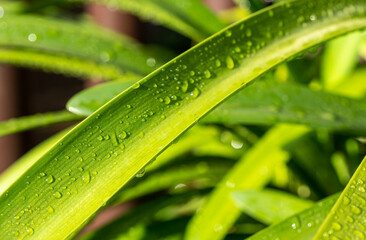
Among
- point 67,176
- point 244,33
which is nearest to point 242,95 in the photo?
point 244,33

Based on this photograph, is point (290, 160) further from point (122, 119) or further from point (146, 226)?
point (122, 119)

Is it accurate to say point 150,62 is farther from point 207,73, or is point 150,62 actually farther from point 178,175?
point 207,73

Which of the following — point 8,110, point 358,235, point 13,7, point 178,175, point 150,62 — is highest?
point 8,110

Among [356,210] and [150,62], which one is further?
[150,62]

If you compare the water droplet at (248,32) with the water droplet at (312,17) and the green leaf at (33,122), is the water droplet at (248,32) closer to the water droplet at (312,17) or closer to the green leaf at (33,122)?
the water droplet at (312,17)

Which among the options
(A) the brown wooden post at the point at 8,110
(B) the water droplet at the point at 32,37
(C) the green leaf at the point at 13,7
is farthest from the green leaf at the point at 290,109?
(A) the brown wooden post at the point at 8,110

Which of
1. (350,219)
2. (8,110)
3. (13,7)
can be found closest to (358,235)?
(350,219)
